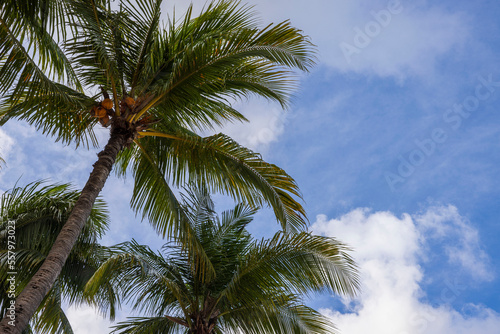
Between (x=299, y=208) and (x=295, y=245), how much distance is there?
56 cm

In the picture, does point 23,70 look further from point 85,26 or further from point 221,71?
point 221,71

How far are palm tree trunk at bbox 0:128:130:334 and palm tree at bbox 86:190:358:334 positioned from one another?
112 cm

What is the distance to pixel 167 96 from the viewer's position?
7.61 m

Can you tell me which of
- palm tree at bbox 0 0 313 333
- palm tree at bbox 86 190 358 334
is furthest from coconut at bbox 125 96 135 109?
palm tree at bbox 86 190 358 334

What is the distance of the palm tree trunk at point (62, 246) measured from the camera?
5004 millimetres

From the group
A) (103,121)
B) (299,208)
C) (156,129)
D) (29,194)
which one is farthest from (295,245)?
(29,194)

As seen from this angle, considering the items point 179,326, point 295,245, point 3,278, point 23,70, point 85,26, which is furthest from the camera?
point 179,326

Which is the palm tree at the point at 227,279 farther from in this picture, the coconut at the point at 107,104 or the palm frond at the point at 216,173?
the coconut at the point at 107,104

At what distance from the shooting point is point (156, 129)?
26.6 ft

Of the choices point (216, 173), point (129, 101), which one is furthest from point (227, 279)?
point (129, 101)

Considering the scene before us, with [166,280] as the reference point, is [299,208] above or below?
above

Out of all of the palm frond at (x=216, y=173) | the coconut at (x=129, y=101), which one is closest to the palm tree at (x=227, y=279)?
the palm frond at (x=216, y=173)

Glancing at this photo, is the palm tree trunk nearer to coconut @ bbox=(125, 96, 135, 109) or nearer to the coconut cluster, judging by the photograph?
the coconut cluster

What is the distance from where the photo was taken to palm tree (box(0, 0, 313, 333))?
740 centimetres
